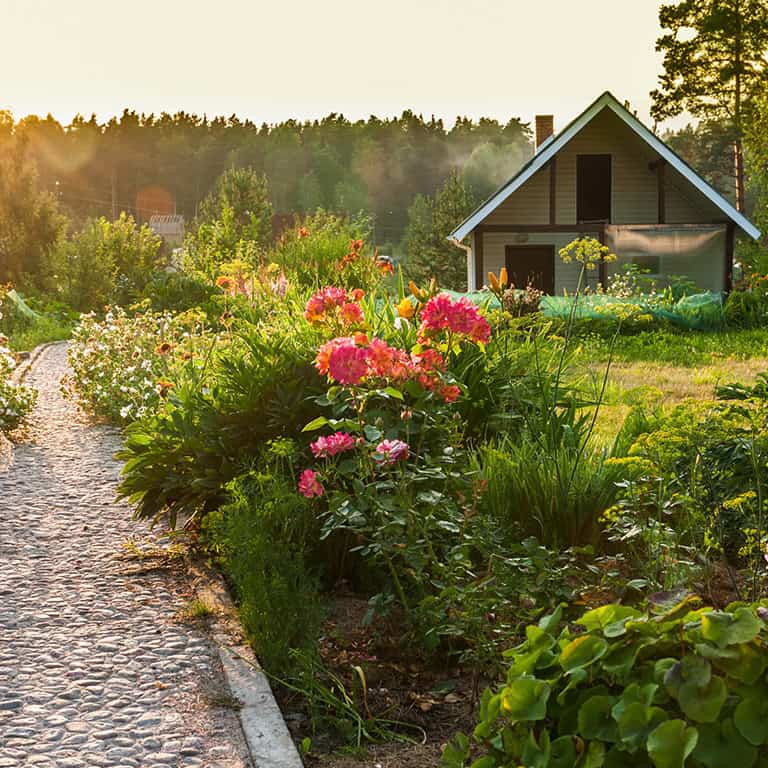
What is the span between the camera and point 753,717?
1.92 meters

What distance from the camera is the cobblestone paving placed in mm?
3342

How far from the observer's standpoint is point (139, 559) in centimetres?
539

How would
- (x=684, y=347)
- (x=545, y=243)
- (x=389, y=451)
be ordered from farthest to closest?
(x=545, y=243) < (x=684, y=347) < (x=389, y=451)

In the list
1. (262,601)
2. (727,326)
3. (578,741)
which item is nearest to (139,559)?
(262,601)

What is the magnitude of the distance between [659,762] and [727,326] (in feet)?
50.9

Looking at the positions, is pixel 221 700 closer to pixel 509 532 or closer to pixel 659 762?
pixel 509 532

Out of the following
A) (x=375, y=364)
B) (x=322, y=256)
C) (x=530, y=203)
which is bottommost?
(x=375, y=364)

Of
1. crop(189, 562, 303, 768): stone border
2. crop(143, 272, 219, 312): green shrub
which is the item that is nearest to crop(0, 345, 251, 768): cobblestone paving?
crop(189, 562, 303, 768): stone border

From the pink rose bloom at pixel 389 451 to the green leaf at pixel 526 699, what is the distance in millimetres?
1411

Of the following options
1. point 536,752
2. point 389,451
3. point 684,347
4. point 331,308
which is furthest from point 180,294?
point 536,752

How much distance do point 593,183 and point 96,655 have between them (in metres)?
21.9

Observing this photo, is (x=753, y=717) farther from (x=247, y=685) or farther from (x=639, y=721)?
(x=247, y=685)

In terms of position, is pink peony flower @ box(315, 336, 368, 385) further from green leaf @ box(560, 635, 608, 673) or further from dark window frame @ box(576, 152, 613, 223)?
dark window frame @ box(576, 152, 613, 223)

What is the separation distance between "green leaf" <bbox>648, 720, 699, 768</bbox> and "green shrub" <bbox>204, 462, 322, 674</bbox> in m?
2.01
